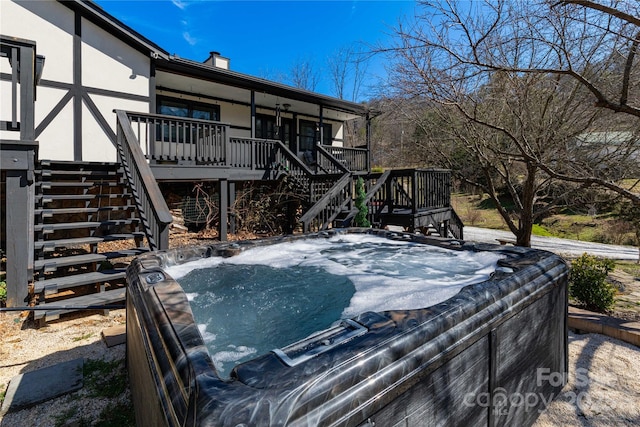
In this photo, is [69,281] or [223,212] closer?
[69,281]

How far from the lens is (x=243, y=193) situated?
9.05 meters

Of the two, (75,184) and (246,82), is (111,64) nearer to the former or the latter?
(246,82)

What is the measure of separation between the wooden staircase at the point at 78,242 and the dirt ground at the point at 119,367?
250mm

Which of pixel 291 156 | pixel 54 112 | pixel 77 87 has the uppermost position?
pixel 77 87

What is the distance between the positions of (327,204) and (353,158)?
5.69 m

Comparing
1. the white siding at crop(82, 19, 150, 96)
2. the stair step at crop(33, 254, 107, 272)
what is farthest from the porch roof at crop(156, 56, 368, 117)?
the stair step at crop(33, 254, 107, 272)

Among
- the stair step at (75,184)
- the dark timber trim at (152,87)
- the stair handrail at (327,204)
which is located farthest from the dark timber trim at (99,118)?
the stair handrail at (327,204)

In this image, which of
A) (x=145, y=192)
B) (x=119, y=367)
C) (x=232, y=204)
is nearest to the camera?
(x=119, y=367)

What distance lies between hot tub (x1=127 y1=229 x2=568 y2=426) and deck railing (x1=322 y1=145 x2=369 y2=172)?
926 cm

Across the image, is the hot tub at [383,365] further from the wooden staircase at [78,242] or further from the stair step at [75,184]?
the stair step at [75,184]

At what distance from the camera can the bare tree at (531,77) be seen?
3928 millimetres

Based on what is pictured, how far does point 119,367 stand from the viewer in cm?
A: 271

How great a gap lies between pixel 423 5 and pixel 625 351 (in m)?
4.59

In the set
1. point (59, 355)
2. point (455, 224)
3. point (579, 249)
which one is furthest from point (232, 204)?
point (579, 249)
